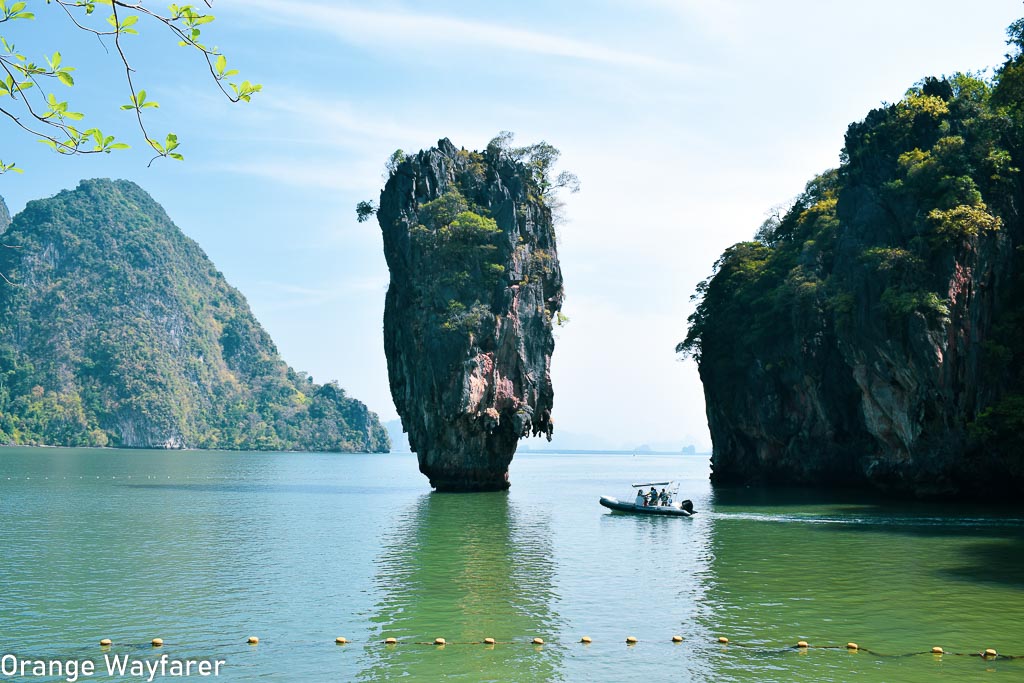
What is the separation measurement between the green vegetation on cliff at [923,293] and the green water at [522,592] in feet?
18.6

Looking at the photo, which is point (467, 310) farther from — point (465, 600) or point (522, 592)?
point (465, 600)

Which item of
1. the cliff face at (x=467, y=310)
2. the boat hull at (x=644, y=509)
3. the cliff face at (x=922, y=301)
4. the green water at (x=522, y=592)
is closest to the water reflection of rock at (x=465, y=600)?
the green water at (x=522, y=592)

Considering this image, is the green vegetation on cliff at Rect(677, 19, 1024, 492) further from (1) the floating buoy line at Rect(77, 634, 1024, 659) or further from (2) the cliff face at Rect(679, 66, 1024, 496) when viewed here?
(1) the floating buoy line at Rect(77, 634, 1024, 659)

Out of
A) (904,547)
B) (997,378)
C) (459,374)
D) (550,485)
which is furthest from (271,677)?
(550,485)

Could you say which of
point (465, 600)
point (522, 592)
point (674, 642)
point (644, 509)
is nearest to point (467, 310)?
point (644, 509)

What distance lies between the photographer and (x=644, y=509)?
136 ft

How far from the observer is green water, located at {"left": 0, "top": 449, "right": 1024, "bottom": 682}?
1522 centimetres

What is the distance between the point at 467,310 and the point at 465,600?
104 feet

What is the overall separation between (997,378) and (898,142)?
14.1 meters

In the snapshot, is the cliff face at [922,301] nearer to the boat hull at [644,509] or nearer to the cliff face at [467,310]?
the boat hull at [644,509]

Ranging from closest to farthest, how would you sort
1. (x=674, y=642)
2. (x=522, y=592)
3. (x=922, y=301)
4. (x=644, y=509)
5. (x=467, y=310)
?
(x=674, y=642), (x=522, y=592), (x=644, y=509), (x=922, y=301), (x=467, y=310)

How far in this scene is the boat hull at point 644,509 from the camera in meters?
40.0

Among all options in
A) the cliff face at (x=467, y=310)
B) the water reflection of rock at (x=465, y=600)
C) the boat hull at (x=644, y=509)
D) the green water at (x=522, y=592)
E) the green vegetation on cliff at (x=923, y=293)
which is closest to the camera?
the water reflection of rock at (x=465, y=600)

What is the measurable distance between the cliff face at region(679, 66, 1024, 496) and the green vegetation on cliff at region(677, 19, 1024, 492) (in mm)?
69
